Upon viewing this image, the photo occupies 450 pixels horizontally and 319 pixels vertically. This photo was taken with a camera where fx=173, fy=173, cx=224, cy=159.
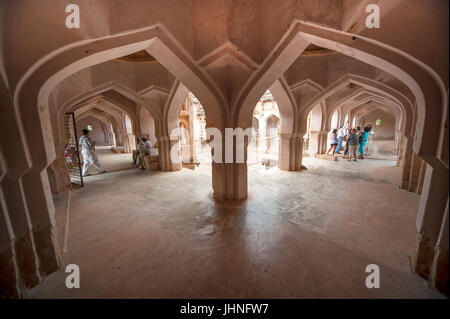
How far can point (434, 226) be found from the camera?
1.72 meters

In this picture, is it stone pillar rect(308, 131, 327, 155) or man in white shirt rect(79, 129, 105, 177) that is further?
stone pillar rect(308, 131, 327, 155)

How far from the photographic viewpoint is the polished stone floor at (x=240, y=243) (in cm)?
186

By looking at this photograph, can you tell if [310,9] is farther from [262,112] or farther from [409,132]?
[262,112]

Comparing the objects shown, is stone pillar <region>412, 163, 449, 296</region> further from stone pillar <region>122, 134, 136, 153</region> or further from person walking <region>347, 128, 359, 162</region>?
stone pillar <region>122, 134, 136, 153</region>

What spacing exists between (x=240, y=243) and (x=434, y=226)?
2140 mm

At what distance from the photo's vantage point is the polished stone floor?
6.09 ft

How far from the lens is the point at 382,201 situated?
13.1 feet

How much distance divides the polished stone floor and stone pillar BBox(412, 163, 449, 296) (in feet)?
0.73

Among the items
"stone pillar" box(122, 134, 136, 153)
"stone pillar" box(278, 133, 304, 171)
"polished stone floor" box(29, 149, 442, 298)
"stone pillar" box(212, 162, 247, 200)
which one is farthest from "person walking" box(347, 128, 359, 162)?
"stone pillar" box(122, 134, 136, 153)

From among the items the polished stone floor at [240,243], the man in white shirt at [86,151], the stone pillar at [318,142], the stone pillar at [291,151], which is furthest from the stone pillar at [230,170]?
the stone pillar at [318,142]

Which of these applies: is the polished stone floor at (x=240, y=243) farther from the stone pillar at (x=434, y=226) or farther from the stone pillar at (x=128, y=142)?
the stone pillar at (x=128, y=142)

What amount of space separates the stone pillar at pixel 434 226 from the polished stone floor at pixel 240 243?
22cm
